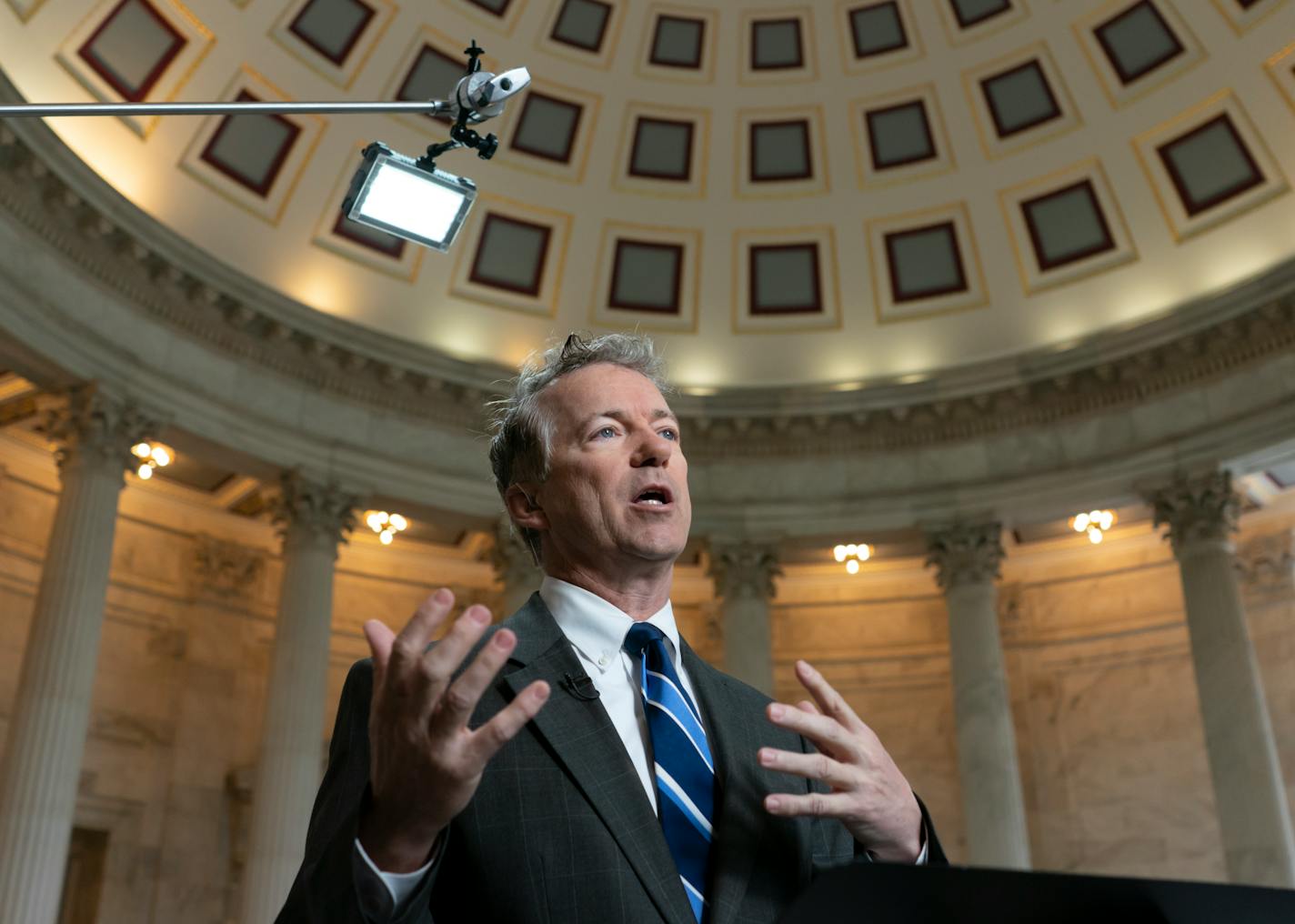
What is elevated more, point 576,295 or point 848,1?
point 848,1

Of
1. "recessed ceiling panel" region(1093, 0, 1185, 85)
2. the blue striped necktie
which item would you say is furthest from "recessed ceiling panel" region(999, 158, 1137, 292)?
the blue striped necktie

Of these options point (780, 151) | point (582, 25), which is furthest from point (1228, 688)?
point (582, 25)

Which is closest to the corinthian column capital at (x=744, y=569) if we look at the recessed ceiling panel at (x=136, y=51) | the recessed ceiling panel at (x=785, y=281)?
the recessed ceiling panel at (x=785, y=281)

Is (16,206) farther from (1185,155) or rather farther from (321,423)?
(1185,155)

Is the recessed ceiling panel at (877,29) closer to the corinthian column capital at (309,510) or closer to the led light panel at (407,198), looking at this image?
the corinthian column capital at (309,510)

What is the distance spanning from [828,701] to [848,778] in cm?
20

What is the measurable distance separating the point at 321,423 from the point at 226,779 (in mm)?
6573

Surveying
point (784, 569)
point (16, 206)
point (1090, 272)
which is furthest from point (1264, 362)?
point (16, 206)

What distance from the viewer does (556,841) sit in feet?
8.79

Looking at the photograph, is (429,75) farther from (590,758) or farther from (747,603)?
(590,758)

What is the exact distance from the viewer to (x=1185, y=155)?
2195 centimetres

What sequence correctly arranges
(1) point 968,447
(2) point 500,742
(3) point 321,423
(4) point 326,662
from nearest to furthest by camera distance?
(2) point 500,742
(4) point 326,662
(3) point 321,423
(1) point 968,447

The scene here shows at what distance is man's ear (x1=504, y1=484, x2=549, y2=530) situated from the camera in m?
3.57

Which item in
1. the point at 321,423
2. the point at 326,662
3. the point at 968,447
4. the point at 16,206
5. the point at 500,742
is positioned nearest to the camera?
the point at 500,742
